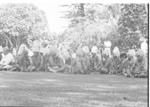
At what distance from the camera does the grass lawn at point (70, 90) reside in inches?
224

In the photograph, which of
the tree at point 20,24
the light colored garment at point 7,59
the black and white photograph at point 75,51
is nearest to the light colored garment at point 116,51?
the black and white photograph at point 75,51

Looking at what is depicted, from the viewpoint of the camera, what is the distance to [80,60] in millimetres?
6047

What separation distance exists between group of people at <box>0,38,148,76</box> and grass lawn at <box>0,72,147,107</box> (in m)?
0.11

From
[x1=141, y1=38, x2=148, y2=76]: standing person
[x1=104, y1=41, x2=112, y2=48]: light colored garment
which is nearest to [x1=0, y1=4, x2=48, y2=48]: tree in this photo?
[x1=104, y1=41, x2=112, y2=48]: light colored garment

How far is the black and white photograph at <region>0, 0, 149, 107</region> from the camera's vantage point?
18.9 ft

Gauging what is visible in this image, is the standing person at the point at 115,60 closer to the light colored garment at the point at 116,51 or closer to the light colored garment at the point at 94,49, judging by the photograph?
the light colored garment at the point at 116,51

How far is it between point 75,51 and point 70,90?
530 millimetres

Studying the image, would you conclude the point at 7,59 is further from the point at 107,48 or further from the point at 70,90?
the point at 107,48

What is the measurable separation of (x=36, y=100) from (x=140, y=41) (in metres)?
1.59

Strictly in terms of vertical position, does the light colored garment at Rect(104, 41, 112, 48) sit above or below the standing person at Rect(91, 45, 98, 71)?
above

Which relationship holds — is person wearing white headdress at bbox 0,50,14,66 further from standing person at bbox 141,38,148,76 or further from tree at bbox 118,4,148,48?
standing person at bbox 141,38,148,76

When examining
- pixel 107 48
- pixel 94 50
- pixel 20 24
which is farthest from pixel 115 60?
pixel 20 24

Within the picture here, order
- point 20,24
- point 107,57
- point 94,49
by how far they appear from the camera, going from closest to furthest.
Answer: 1. point 20,24
2. point 94,49
3. point 107,57

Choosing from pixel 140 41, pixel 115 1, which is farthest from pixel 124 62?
pixel 115 1
